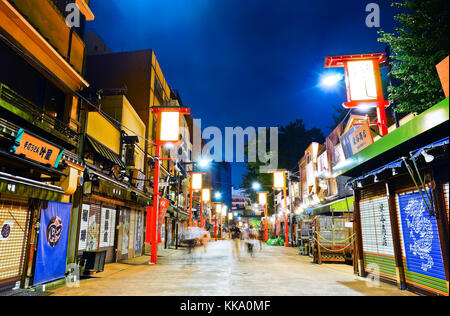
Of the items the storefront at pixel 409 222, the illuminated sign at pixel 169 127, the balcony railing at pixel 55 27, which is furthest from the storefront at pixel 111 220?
the storefront at pixel 409 222

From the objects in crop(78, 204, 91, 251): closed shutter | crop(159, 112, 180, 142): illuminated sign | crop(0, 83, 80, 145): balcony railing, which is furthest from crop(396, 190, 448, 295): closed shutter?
crop(78, 204, 91, 251): closed shutter

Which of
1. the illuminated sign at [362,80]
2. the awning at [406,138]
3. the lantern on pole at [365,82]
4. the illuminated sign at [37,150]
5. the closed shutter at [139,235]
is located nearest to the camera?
the awning at [406,138]

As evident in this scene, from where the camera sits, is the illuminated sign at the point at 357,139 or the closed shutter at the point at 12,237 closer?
the closed shutter at the point at 12,237

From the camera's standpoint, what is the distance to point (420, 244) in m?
8.01

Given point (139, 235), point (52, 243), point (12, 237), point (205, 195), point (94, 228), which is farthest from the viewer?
point (205, 195)

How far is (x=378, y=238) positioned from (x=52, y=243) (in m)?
11.6

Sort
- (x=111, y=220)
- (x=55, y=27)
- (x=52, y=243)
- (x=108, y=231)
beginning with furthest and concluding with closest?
(x=111, y=220)
(x=108, y=231)
(x=55, y=27)
(x=52, y=243)

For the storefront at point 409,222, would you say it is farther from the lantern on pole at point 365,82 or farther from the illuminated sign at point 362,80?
the illuminated sign at point 362,80

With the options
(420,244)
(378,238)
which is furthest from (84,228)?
(420,244)

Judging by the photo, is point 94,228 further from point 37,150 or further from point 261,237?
point 261,237

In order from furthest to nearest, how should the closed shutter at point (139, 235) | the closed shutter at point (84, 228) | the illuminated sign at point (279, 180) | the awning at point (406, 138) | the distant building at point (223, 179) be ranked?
the distant building at point (223, 179)
the illuminated sign at point (279, 180)
the closed shutter at point (139, 235)
the closed shutter at point (84, 228)
the awning at point (406, 138)

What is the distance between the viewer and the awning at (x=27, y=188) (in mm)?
7538

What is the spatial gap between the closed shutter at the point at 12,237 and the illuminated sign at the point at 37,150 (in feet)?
5.10
